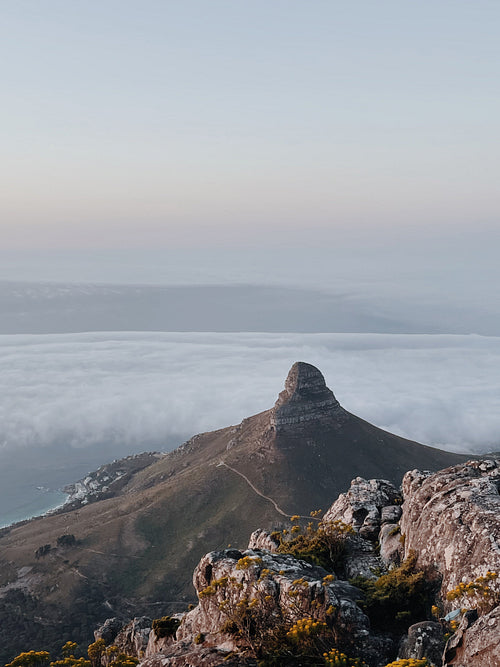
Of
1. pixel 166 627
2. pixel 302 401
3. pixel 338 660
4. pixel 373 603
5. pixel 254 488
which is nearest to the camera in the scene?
pixel 338 660

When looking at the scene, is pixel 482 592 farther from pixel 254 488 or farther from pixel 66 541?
pixel 66 541

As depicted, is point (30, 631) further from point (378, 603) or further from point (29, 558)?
point (378, 603)

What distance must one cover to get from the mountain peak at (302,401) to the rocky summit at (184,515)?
276 millimetres

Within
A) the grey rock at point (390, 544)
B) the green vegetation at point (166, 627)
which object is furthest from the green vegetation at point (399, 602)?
the green vegetation at point (166, 627)

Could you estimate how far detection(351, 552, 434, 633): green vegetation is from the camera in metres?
20.1

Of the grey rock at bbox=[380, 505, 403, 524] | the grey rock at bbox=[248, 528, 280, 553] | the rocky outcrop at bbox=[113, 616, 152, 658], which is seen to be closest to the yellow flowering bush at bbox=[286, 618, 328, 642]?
the grey rock at bbox=[248, 528, 280, 553]

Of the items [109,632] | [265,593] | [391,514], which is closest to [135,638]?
[109,632]

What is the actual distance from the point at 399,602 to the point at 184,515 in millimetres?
93385

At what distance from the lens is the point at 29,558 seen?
318ft

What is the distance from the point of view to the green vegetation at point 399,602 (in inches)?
793

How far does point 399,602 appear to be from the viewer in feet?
67.3

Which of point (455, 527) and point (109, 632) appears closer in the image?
point (455, 527)

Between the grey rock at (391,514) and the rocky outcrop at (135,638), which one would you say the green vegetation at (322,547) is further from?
the rocky outcrop at (135,638)

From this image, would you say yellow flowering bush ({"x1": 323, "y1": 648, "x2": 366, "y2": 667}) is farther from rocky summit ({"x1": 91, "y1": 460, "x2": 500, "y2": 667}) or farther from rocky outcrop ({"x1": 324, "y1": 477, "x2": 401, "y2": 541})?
rocky outcrop ({"x1": 324, "y1": 477, "x2": 401, "y2": 541})
